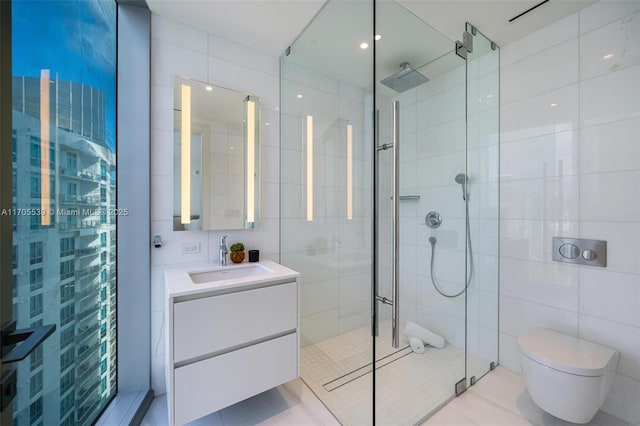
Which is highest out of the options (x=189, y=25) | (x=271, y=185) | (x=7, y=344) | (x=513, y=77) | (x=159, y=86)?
(x=189, y=25)

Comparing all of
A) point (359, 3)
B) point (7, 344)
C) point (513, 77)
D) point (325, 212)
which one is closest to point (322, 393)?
point (325, 212)

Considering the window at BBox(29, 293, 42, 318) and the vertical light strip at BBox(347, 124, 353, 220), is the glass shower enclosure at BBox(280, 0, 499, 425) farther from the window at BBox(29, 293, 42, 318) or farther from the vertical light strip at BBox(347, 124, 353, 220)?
the window at BBox(29, 293, 42, 318)

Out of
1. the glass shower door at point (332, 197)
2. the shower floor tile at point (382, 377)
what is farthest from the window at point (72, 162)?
the shower floor tile at point (382, 377)

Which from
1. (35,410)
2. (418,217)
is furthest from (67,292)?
(418,217)

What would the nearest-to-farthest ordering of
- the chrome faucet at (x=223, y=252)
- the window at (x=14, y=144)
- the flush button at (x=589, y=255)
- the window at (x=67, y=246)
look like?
the window at (x=14, y=144)
the window at (x=67, y=246)
the flush button at (x=589, y=255)
the chrome faucet at (x=223, y=252)

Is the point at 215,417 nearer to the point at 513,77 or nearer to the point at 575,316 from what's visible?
the point at 575,316

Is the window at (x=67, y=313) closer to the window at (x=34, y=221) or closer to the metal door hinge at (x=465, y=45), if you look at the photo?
the window at (x=34, y=221)

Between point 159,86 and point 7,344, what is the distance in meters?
1.52

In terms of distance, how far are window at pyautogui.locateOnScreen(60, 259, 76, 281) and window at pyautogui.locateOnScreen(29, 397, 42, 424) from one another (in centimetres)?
45

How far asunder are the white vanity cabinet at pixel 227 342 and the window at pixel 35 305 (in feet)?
1.37

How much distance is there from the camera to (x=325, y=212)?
5.16ft

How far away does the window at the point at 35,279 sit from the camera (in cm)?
87

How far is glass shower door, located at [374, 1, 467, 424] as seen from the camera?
113 centimetres

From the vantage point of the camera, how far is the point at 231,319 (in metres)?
1.29
